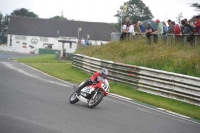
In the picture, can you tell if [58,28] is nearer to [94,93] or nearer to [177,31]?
[177,31]

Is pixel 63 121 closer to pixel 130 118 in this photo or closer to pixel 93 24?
pixel 130 118

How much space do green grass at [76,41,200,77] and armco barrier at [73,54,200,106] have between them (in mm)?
984

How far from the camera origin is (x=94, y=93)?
14172 millimetres

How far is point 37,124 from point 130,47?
18658 millimetres

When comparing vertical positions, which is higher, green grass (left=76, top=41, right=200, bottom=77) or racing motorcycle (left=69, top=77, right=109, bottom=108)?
green grass (left=76, top=41, right=200, bottom=77)

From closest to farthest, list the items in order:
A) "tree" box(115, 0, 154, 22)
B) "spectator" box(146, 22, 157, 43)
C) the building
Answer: "spectator" box(146, 22, 157, 43), the building, "tree" box(115, 0, 154, 22)

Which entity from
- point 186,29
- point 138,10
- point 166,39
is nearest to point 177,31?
point 186,29

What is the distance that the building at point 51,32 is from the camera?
3986 inches

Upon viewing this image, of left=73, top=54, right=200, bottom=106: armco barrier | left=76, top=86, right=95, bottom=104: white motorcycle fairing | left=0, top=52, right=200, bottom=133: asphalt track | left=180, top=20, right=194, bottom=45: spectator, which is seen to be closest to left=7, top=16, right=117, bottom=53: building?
left=73, top=54, right=200, bottom=106: armco barrier

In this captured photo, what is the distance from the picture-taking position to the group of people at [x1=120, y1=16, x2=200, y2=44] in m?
22.1

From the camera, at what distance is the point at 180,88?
1788cm

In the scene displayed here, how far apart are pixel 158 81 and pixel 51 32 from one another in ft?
279

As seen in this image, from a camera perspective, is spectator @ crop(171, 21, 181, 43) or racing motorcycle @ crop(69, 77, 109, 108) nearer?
racing motorcycle @ crop(69, 77, 109, 108)

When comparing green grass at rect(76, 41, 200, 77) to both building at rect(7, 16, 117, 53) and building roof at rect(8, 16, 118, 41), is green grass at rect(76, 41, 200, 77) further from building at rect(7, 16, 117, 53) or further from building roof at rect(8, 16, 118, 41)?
building roof at rect(8, 16, 118, 41)
